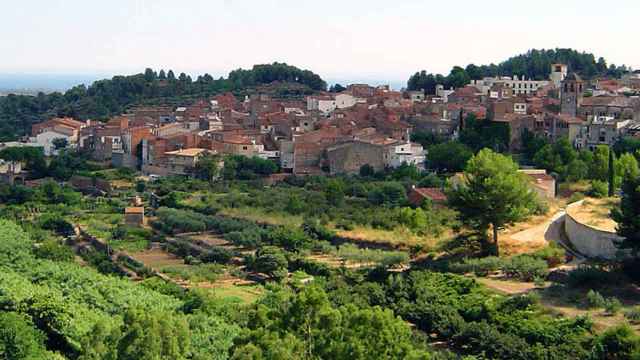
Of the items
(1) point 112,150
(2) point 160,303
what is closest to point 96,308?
(2) point 160,303

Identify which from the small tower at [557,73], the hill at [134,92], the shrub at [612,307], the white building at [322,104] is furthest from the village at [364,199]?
the hill at [134,92]

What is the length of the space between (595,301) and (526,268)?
2927 mm

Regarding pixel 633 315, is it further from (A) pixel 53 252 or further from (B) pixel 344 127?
(B) pixel 344 127

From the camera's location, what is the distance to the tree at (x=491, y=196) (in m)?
24.7

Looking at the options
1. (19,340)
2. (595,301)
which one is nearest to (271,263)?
(19,340)

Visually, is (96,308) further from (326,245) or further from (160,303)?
(326,245)

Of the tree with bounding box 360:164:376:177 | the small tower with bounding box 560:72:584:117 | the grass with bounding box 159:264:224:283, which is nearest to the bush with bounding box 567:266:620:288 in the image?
the grass with bounding box 159:264:224:283

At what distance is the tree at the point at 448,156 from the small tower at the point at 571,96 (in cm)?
705

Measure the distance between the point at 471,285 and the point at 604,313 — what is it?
3.31 metres

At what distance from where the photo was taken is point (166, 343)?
51.3 feet

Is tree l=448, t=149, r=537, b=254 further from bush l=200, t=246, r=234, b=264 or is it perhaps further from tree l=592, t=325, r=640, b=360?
tree l=592, t=325, r=640, b=360

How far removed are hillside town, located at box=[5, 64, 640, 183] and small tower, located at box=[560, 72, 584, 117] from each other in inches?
1.8

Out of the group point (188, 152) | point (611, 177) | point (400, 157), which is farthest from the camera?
point (188, 152)

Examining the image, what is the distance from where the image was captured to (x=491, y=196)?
2464 cm
